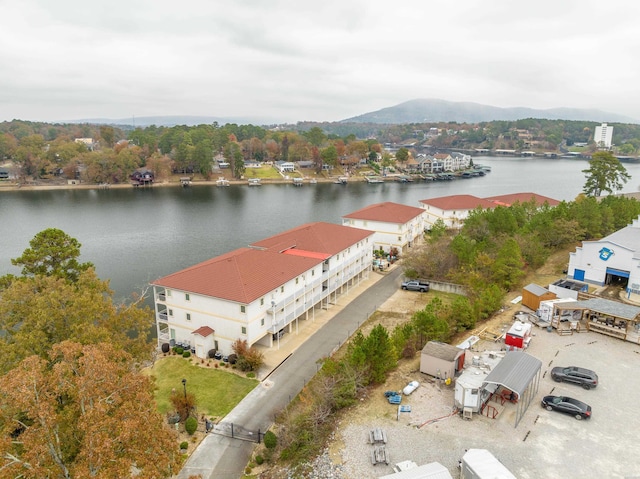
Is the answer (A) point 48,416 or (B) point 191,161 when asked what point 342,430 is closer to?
(A) point 48,416

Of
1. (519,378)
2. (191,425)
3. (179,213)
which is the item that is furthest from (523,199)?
(179,213)

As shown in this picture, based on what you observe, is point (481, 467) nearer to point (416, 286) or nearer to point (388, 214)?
point (416, 286)

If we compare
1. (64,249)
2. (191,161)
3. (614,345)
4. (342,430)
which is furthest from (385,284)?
(191,161)

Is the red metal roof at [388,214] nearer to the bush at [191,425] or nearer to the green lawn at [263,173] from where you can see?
the bush at [191,425]

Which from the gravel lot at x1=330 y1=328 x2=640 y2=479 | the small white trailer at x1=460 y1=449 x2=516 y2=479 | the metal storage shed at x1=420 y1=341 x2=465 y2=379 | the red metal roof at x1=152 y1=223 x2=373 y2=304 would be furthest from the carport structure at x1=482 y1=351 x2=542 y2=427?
the red metal roof at x1=152 y1=223 x2=373 y2=304

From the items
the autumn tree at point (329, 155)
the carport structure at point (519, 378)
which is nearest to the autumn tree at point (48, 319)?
the carport structure at point (519, 378)

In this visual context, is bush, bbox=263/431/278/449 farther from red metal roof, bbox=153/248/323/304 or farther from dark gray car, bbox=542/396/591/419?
dark gray car, bbox=542/396/591/419
